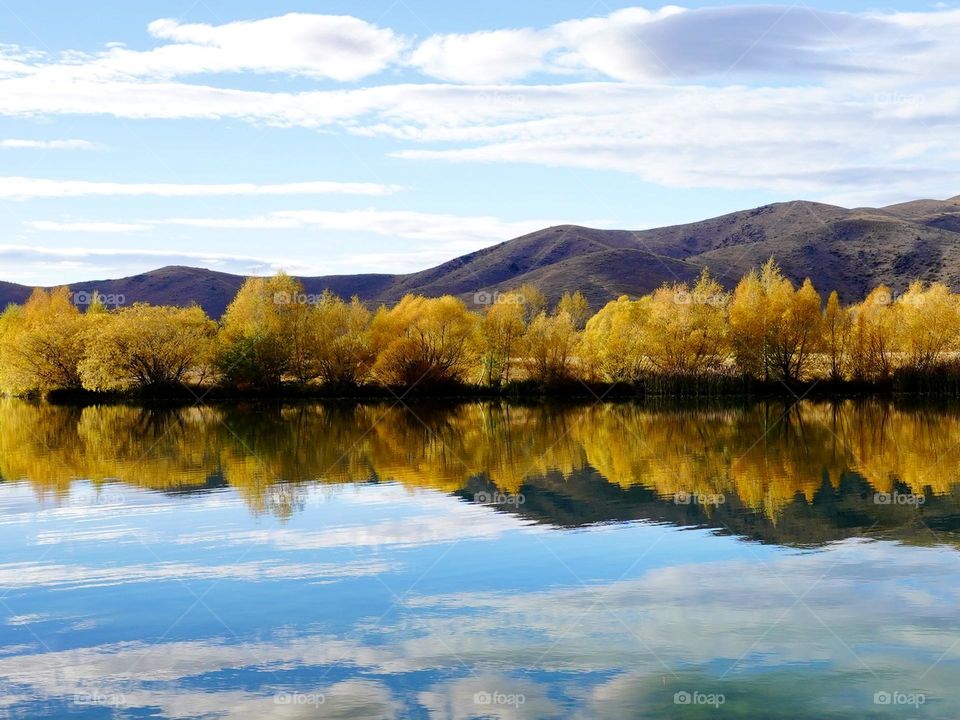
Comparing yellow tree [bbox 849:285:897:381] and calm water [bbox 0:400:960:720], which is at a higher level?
yellow tree [bbox 849:285:897:381]

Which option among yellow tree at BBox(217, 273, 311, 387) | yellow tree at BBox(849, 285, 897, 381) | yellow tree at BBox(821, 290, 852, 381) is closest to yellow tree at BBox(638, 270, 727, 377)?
yellow tree at BBox(821, 290, 852, 381)

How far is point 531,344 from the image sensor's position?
194 ft

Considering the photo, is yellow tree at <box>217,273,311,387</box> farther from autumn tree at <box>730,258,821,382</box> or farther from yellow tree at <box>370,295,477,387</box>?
autumn tree at <box>730,258,821,382</box>

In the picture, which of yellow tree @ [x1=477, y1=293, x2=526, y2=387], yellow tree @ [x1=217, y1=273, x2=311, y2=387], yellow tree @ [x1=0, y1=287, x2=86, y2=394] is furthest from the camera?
yellow tree @ [x1=0, y1=287, x2=86, y2=394]

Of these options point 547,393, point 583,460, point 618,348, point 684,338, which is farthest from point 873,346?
point 583,460

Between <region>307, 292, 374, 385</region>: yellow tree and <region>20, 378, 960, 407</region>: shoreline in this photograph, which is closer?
<region>20, 378, 960, 407</region>: shoreline

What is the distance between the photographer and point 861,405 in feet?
161

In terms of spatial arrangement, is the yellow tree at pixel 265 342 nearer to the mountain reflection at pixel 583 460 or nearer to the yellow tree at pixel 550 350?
the mountain reflection at pixel 583 460

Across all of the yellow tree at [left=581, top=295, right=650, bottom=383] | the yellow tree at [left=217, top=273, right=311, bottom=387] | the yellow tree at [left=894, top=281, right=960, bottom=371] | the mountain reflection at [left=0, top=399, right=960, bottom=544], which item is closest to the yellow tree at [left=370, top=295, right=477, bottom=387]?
the yellow tree at [left=217, top=273, right=311, bottom=387]

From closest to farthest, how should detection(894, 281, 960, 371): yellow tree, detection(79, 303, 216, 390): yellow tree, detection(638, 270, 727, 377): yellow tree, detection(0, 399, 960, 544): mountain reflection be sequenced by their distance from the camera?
detection(0, 399, 960, 544): mountain reflection
detection(894, 281, 960, 371): yellow tree
detection(638, 270, 727, 377): yellow tree
detection(79, 303, 216, 390): yellow tree

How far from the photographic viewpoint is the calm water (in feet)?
33.0

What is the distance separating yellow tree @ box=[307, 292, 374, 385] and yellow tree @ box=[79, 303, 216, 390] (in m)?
6.58

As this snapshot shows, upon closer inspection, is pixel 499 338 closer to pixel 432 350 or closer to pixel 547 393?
pixel 432 350

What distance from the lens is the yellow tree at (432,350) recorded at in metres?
59.9
